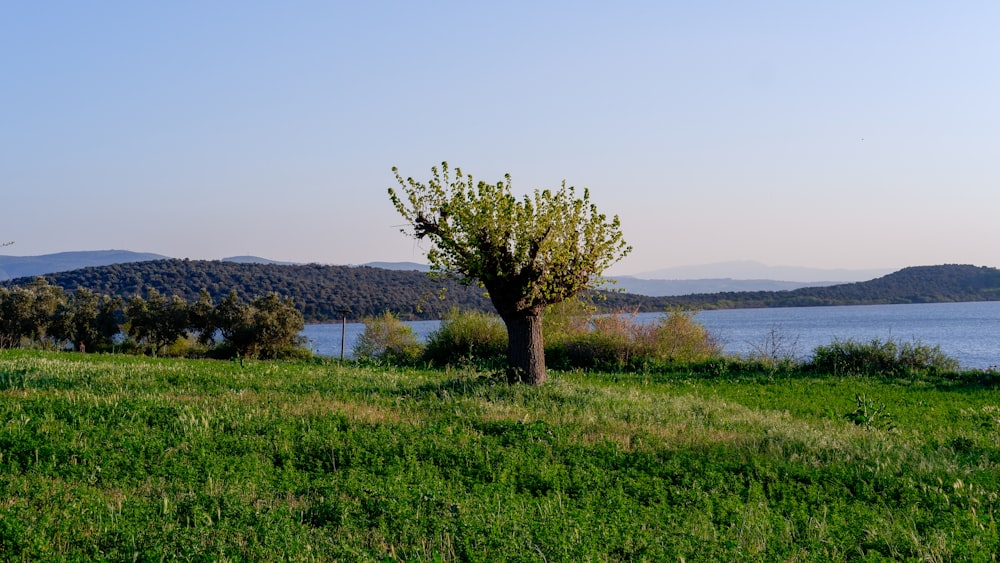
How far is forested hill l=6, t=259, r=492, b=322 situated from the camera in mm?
87125

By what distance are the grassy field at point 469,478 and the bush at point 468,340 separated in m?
15.7

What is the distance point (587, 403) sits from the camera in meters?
15.1

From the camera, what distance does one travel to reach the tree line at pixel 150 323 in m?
51.0

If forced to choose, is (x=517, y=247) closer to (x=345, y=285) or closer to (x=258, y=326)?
(x=258, y=326)

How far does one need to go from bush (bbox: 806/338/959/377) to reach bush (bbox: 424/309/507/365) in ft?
40.6

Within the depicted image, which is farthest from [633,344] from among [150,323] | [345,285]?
[345,285]

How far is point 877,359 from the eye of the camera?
2694 cm

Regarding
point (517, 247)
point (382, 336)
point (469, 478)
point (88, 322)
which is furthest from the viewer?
point (88, 322)

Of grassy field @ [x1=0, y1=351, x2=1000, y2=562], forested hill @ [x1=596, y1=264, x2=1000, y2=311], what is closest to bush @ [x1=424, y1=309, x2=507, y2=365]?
grassy field @ [x1=0, y1=351, x2=1000, y2=562]

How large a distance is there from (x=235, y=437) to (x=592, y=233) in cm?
1108

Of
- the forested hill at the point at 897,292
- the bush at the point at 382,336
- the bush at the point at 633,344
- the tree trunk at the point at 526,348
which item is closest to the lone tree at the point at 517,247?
the tree trunk at the point at 526,348

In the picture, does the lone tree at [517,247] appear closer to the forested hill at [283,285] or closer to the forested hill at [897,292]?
the forested hill at [283,285]

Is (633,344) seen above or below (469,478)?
above

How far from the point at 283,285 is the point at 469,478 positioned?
9580cm
